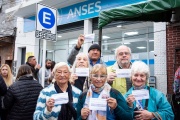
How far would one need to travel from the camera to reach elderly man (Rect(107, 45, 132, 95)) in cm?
336

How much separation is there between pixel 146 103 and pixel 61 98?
3.17 feet

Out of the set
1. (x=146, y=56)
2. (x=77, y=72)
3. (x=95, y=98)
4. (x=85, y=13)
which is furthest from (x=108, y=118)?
(x=85, y=13)

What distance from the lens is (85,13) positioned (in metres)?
10.4

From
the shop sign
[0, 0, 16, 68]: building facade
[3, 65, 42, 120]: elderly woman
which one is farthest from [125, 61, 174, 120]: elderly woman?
[0, 0, 16, 68]: building facade

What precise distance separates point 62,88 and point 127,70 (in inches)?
36.7

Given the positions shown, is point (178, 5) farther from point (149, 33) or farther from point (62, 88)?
point (149, 33)

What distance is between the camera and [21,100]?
3.85m

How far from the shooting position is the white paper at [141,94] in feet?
8.96

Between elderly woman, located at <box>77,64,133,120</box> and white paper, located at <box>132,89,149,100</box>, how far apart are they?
150 millimetres

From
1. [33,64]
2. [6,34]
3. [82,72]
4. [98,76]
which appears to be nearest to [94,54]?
[82,72]

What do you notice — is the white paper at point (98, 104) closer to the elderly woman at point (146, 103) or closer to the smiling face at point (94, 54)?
the elderly woman at point (146, 103)

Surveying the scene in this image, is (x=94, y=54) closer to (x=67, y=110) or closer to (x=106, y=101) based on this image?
(x=67, y=110)

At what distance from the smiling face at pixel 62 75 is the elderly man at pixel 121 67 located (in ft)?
2.07

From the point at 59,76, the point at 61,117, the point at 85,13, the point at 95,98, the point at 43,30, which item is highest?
the point at 85,13
